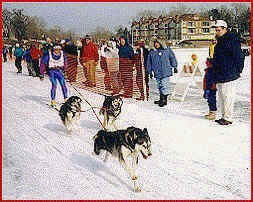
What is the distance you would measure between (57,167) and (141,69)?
19.0 ft

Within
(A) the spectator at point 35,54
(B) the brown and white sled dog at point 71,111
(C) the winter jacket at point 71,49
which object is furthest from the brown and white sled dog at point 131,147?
(A) the spectator at point 35,54

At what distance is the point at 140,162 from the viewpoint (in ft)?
16.5

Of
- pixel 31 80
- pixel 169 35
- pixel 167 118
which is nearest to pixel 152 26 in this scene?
pixel 169 35

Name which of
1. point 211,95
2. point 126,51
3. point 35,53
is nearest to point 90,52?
point 126,51

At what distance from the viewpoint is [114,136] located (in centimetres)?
439

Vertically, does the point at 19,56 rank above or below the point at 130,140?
above

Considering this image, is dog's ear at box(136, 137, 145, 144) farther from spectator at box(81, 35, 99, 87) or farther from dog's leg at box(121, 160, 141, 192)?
spectator at box(81, 35, 99, 87)

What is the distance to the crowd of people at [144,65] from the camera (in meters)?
6.67

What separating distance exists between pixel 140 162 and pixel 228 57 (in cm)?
289

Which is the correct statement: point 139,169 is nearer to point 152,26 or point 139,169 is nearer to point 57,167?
point 57,167

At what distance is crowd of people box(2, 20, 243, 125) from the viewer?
21.9ft

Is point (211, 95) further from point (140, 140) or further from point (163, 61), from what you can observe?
point (140, 140)

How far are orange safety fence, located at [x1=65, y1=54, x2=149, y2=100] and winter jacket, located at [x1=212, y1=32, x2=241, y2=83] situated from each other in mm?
3392

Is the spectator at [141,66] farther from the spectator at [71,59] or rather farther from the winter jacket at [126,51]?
the spectator at [71,59]
